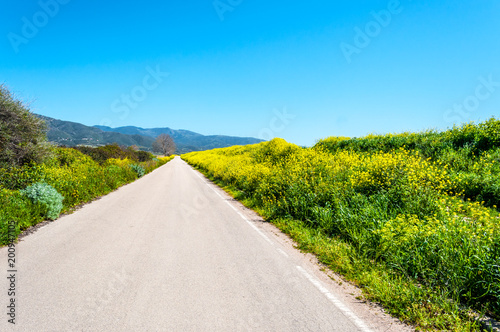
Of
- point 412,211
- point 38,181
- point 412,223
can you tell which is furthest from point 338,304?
point 38,181

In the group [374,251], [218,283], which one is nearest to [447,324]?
[374,251]

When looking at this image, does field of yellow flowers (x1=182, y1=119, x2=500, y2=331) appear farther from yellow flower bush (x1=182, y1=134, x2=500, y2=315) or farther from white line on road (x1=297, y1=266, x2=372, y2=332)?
white line on road (x1=297, y1=266, x2=372, y2=332)

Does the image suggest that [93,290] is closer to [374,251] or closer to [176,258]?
[176,258]

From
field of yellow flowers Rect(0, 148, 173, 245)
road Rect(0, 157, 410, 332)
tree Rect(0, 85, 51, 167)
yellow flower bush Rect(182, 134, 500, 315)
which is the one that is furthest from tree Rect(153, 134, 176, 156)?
road Rect(0, 157, 410, 332)

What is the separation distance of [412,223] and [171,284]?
5.08 meters

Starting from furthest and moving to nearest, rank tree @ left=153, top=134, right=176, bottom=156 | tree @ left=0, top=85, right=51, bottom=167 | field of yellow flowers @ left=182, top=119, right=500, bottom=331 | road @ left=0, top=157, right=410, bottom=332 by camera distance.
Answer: tree @ left=153, top=134, right=176, bottom=156 < tree @ left=0, top=85, right=51, bottom=167 < field of yellow flowers @ left=182, top=119, right=500, bottom=331 < road @ left=0, top=157, right=410, bottom=332

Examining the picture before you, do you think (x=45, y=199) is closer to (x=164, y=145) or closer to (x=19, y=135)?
(x=19, y=135)

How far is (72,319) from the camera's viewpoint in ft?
9.71

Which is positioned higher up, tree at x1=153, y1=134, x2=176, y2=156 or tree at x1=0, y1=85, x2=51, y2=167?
tree at x1=153, y1=134, x2=176, y2=156

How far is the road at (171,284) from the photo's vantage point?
117 inches

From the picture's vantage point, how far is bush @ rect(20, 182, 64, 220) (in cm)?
762

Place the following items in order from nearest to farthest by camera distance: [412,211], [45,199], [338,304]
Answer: [338,304] → [412,211] → [45,199]

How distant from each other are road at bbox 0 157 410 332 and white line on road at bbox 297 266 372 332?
0.6 inches

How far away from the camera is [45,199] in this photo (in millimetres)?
7770
